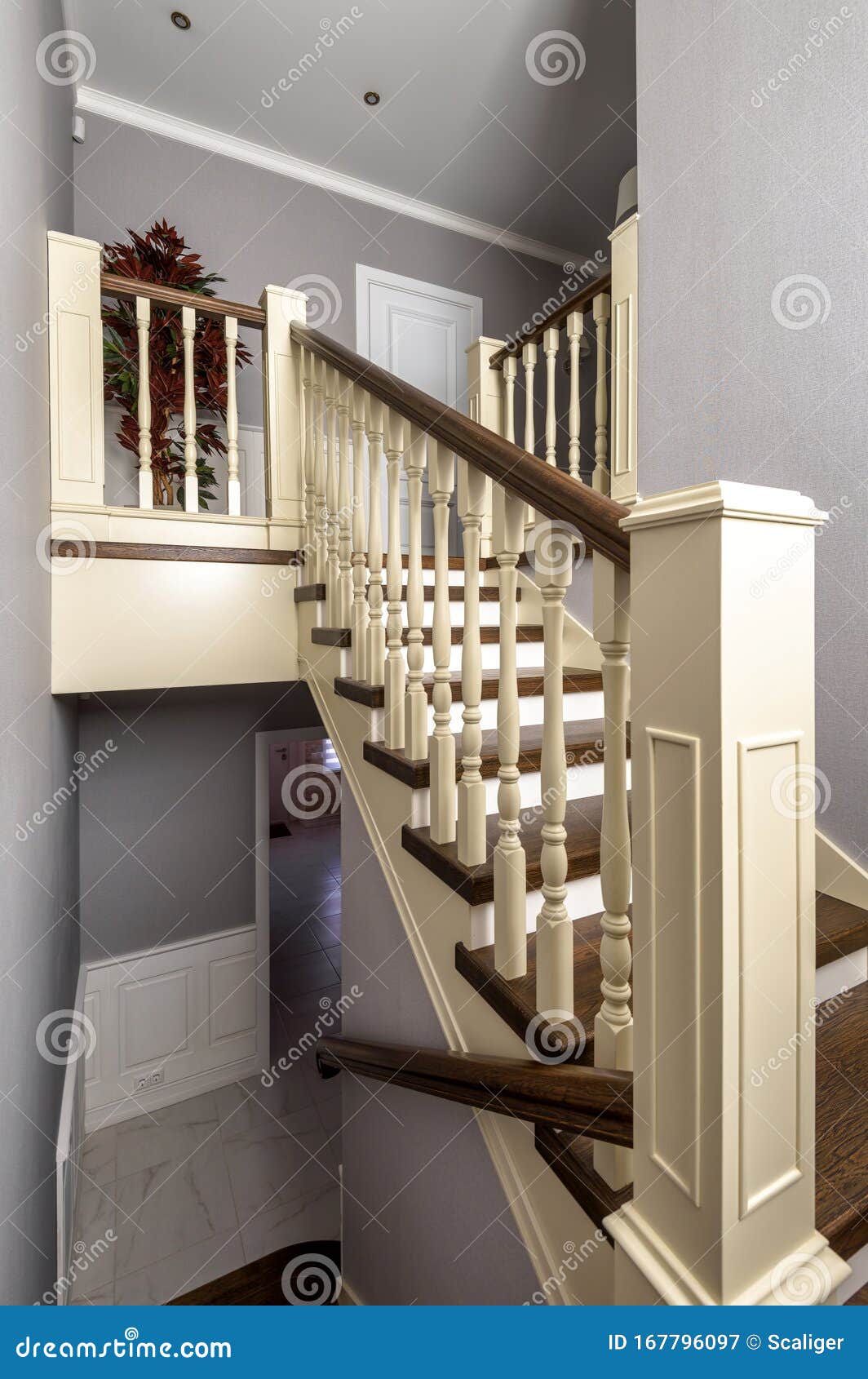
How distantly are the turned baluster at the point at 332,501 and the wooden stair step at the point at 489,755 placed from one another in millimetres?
509

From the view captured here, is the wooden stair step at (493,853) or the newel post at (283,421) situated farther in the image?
the newel post at (283,421)

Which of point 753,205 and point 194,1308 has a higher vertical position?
point 753,205

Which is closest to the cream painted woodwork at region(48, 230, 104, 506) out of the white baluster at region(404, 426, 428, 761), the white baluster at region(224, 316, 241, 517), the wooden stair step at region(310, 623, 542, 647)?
the white baluster at region(224, 316, 241, 517)

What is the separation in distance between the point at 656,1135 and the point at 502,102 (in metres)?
3.98

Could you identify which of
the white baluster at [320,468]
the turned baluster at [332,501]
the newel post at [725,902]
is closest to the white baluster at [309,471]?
the white baluster at [320,468]

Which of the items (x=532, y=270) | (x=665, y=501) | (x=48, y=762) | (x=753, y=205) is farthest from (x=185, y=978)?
(x=532, y=270)

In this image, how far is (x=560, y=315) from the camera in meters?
2.62

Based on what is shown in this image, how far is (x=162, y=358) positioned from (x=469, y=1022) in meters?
2.63

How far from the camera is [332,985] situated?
4.38 metres

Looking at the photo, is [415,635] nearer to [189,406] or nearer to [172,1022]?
[189,406]

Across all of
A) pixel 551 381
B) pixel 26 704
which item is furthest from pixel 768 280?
pixel 26 704

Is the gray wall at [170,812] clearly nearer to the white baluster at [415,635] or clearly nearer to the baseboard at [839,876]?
the white baluster at [415,635]

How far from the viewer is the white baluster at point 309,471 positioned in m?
2.15

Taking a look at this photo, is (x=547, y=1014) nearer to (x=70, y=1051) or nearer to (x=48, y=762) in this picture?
(x=48, y=762)
